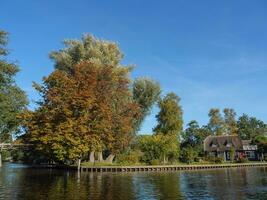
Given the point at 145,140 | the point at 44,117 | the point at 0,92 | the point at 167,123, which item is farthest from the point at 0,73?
the point at 167,123

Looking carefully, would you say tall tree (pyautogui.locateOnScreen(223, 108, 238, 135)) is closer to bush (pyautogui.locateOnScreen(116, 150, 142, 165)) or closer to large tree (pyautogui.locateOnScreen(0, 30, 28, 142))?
bush (pyautogui.locateOnScreen(116, 150, 142, 165))

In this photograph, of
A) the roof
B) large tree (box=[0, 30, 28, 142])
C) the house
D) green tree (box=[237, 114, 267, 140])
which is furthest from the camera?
green tree (box=[237, 114, 267, 140])

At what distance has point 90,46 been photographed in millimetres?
67500

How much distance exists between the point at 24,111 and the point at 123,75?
749 inches

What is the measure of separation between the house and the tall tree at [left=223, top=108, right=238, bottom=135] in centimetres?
1720

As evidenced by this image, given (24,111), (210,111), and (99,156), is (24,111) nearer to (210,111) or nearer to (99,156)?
(99,156)

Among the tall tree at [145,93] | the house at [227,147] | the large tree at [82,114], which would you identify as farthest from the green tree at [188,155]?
the house at [227,147]

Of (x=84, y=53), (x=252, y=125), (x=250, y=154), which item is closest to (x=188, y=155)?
(x=84, y=53)

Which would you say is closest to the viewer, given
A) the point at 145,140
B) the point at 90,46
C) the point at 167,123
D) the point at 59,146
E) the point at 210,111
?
the point at 59,146

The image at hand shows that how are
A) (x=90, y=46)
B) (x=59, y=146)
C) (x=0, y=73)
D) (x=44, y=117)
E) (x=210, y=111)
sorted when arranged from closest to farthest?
(x=0, y=73)
(x=59, y=146)
(x=44, y=117)
(x=90, y=46)
(x=210, y=111)

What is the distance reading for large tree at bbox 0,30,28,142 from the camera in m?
51.2

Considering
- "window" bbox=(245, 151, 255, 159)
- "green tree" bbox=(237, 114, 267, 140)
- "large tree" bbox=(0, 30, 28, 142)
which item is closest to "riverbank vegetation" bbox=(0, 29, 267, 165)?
"large tree" bbox=(0, 30, 28, 142)

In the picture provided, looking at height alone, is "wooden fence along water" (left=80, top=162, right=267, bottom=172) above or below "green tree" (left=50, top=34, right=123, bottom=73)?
below

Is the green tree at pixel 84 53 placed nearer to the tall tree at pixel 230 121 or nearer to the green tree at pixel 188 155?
the green tree at pixel 188 155
